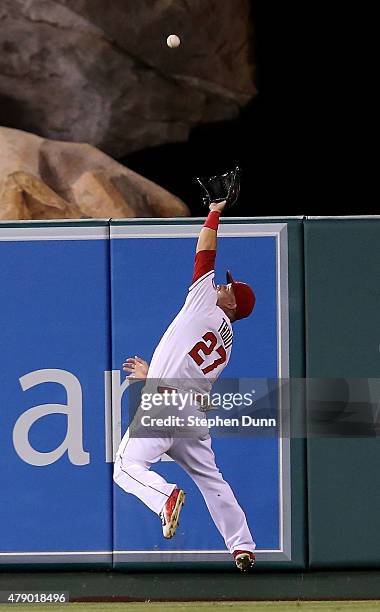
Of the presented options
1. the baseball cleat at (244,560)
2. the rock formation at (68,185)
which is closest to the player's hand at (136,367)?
the baseball cleat at (244,560)

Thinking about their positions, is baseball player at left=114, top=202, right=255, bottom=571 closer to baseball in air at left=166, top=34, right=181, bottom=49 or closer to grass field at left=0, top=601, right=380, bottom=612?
grass field at left=0, top=601, right=380, bottom=612

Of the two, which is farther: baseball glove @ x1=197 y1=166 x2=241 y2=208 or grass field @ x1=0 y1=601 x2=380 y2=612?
baseball glove @ x1=197 y1=166 x2=241 y2=208

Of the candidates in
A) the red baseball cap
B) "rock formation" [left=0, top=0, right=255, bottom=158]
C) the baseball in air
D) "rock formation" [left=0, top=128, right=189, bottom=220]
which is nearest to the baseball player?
the red baseball cap

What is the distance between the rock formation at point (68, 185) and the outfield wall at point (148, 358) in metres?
2.65

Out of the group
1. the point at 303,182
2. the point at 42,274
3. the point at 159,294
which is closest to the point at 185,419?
the point at 159,294

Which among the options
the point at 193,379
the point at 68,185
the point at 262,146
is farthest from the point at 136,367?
the point at 262,146

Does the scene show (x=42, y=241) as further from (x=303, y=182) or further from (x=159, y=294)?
(x=303, y=182)

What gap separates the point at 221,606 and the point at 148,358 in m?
1.27

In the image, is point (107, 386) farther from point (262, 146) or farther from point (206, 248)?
point (262, 146)

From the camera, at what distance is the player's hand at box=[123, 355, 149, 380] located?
6.30m

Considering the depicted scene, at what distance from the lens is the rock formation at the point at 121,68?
33.1 feet

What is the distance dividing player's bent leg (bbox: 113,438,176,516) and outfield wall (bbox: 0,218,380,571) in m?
0.05

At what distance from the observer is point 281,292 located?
6.30 meters

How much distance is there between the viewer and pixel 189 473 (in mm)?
6305
